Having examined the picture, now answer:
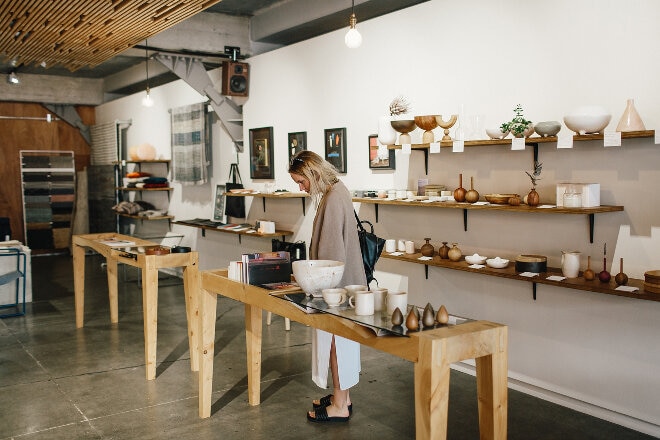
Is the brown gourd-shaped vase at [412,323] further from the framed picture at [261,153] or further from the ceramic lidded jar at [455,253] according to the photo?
the framed picture at [261,153]

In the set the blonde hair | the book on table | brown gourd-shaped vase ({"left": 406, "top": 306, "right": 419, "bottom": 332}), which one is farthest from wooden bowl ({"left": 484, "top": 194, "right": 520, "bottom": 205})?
brown gourd-shaped vase ({"left": 406, "top": 306, "right": 419, "bottom": 332})

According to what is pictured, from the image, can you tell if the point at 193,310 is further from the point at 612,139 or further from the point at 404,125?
the point at 612,139

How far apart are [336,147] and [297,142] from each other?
32.0 inches

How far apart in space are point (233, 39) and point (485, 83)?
412cm

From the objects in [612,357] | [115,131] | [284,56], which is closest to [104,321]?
[284,56]

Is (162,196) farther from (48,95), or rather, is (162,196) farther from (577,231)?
(577,231)

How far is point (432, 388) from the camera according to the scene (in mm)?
2639

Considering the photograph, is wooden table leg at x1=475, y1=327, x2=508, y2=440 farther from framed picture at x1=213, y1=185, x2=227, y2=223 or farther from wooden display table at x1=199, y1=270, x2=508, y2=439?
framed picture at x1=213, y1=185, x2=227, y2=223

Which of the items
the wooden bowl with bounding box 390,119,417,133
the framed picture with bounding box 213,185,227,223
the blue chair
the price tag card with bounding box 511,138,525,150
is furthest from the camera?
the framed picture with bounding box 213,185,227,223

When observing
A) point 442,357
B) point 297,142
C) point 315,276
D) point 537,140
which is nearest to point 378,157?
point 297,142

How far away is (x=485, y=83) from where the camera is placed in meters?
5.11

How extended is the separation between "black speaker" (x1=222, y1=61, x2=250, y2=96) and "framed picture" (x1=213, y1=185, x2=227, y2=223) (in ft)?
4.63

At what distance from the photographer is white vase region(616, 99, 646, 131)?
3.97m

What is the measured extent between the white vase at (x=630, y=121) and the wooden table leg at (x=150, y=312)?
3.53 meters
